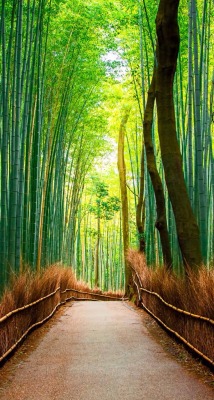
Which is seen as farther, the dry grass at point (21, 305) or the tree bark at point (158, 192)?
the tree bark at point (158, 192)

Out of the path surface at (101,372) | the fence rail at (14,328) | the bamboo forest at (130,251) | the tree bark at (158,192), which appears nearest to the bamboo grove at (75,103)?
the bamboo forest at (130,251)

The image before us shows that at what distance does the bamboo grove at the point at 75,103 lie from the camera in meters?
5.07

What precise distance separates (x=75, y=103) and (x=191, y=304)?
711 centimetres

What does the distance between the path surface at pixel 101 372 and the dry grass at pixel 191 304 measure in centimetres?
22

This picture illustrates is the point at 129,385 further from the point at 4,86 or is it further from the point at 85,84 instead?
the point at 85,84

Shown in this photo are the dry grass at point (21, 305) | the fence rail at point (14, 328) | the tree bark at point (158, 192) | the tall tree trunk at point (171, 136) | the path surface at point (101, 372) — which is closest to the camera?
the path surface at point (101, 372)

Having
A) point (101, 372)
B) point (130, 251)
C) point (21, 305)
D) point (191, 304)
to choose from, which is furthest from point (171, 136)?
point (130, 251)

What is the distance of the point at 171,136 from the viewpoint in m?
4.68

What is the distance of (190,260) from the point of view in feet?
14.8

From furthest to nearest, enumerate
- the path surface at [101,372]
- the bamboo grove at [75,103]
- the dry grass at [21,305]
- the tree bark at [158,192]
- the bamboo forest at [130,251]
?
the tree bark at [158,192] → the bamboo grove at [75,103] → the dry grass at [21,305] → the bamboo forest at [130,251] → the path surface at [101,372]

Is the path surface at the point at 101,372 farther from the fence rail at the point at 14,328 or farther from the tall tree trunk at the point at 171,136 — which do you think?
the tall tree trunk at the point at 171,136

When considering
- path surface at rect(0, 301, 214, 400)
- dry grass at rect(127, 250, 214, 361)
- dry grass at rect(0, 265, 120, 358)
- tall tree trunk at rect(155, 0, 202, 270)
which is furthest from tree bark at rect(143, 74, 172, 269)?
path surface at rect(0, 301, 214, 400)

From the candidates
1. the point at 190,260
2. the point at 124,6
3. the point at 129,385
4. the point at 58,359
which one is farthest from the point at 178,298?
the point at 124,6

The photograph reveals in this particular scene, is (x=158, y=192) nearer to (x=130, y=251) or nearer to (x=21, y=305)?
(x=21, y=305)
